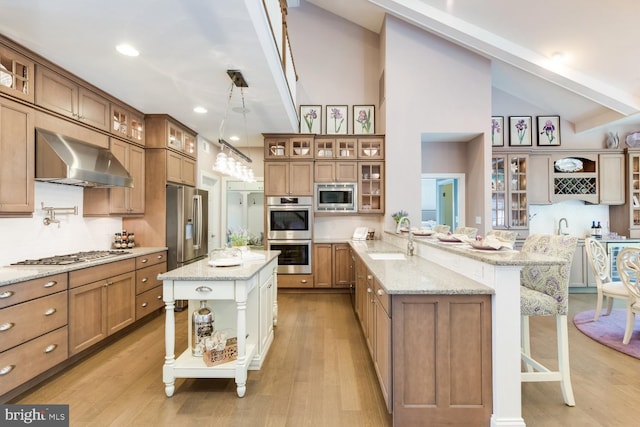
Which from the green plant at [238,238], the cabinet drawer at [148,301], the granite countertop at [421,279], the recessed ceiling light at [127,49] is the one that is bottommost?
the cabinet drawer at [148,301]

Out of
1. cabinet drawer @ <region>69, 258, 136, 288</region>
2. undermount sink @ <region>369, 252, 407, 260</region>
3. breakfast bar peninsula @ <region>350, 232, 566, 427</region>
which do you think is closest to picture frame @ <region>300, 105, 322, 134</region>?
undermount sink @ <region>369, 252, 407, 260</region>

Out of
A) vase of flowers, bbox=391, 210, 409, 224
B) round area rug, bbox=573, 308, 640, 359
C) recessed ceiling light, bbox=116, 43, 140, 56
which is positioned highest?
recessed ceiling light, bbox=116, 43, 140, 56

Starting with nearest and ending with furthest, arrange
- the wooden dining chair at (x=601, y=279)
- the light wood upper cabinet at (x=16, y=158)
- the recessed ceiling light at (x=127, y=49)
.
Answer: the light wood upper cabinet at (x=16, y=158)
the recessed ceiling light at (x=127, y=49)
the wooden dining chair at (x=601, y=279)

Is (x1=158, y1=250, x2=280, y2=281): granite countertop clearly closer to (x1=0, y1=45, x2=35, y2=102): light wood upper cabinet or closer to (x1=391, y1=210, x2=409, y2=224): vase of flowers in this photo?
(x1=0, y1=45, x2=35, y2=102): light wood upper cabinet

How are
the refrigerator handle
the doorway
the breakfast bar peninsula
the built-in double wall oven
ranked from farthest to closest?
1. the doorway
2. the built-in double wall oven
3. the refrigerator handle
4. the breakfast bar peninsula

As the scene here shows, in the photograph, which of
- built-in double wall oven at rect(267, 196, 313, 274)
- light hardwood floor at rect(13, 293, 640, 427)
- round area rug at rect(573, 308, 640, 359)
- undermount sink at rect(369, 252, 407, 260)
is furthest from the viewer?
built-in double wall oven at rect(267, 196, 313, 274)

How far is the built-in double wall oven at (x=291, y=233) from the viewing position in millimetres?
5152

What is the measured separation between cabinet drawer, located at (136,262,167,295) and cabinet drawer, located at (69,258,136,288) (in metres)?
0.17

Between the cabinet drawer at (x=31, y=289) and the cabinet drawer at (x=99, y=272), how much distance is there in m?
0.10

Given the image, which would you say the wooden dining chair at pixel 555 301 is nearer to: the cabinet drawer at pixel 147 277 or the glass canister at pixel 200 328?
the glass canister at pixel 200 328

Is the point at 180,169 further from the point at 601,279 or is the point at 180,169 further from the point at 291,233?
the point at 601,279

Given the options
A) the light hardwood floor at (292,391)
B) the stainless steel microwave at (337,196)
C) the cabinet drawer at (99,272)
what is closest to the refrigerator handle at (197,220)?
the cabinet drawer at (99,272)

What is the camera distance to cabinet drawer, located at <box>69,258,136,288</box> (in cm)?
264

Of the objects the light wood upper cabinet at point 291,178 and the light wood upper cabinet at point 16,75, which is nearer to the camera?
the light wood upper cabinet at point 16,75
